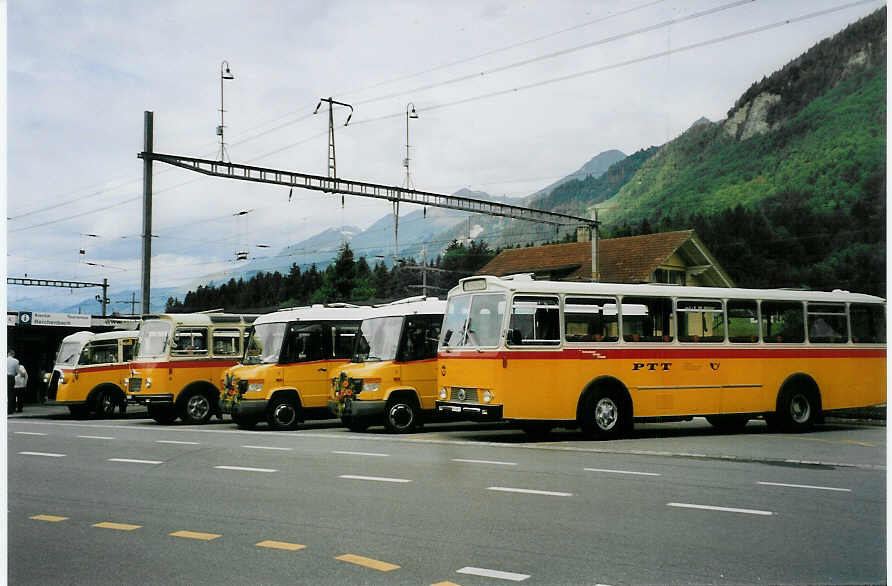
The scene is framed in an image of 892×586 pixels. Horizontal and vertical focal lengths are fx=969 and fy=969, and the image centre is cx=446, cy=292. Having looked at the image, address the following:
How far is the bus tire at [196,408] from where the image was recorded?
22625 mm

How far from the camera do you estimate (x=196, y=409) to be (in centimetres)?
2281

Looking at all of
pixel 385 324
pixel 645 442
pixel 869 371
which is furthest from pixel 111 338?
pixel 869 371

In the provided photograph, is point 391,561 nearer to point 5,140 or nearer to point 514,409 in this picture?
point 5,140

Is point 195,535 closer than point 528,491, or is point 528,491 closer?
point 195,535

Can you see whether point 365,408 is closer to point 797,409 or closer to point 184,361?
point 184,361

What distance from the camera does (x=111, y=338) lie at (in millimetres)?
25547

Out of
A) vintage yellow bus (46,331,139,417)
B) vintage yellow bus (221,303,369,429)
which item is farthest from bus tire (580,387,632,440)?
vintage yellow bus (46,331,139,417)

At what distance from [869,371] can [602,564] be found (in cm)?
1192

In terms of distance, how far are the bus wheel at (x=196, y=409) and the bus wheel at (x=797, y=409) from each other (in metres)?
13.0

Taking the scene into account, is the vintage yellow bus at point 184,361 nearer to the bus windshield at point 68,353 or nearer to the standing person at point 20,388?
the bus windshield at point 68,353

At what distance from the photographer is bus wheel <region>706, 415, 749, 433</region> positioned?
16969 millimetres

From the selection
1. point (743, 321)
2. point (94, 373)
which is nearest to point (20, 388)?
point (94, 373)

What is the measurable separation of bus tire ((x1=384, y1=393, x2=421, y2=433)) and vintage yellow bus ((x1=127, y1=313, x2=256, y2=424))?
6244mm

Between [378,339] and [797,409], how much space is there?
25.4 feet
